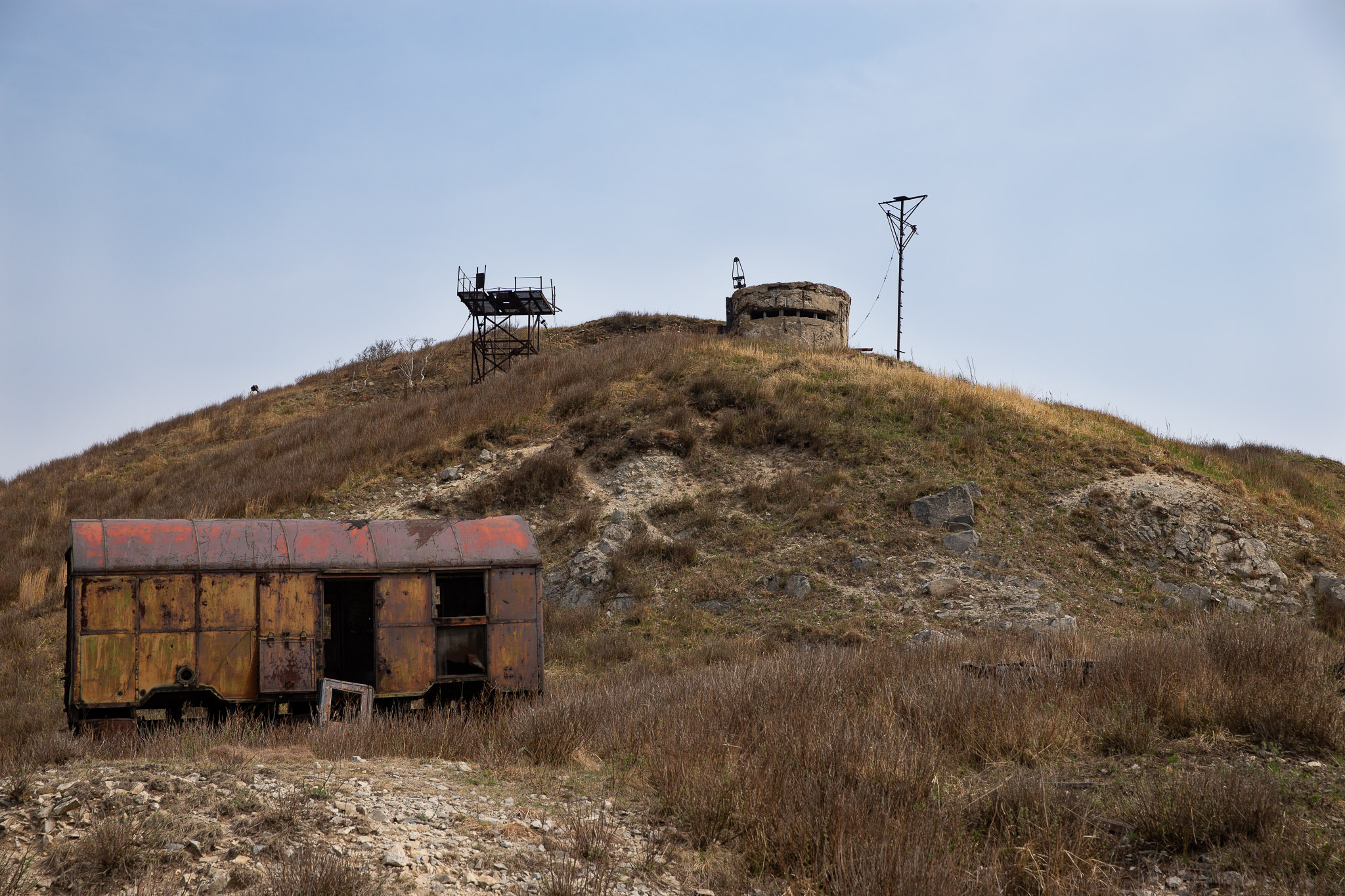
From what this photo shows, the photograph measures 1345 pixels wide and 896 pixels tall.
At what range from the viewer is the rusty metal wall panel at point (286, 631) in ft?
31.2

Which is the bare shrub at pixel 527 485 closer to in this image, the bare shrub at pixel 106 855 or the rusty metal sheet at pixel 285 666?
the rusty metal sheet at pixel 285 666

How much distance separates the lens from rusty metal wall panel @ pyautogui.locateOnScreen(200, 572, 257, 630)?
9.44 m

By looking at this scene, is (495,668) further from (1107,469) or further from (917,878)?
(1107,469)

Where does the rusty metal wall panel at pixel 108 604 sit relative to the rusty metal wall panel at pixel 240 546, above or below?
below

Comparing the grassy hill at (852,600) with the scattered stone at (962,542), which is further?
the scattered stone at (962,542)

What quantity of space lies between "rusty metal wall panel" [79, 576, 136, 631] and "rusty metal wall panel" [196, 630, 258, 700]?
715 millimetres

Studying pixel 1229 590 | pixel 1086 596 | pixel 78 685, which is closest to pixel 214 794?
pixel 78 685

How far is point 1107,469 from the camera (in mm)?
18094

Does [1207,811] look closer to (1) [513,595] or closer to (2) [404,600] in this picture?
(1) [513,595]

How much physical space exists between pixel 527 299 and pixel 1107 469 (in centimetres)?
2078

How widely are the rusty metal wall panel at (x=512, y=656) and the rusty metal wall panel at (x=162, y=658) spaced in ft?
9.92

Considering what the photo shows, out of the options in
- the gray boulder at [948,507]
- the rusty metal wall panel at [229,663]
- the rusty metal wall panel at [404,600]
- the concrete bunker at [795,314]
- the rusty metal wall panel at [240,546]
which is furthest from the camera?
the concrete bunker at [795,314]

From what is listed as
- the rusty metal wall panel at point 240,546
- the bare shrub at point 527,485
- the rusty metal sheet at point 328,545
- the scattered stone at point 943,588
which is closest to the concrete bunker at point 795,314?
the bare shrub at point 527,485

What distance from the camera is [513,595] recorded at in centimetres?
1063
